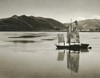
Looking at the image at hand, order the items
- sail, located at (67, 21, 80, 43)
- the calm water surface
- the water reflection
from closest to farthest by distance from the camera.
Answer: the calm water surface < the water reflection < sail, located at (67, 21, 80, 43)

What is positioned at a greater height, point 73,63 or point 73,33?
point 73,33

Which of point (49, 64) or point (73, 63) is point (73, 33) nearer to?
point (73, 63)

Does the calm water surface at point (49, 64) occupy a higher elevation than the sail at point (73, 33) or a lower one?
lower

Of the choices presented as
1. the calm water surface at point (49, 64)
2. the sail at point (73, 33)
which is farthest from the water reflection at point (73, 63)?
the sail at point (73, 33)

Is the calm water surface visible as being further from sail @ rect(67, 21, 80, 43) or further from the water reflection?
sail @ rect(67, 21, 80, 43)

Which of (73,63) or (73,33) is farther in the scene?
(73,33)

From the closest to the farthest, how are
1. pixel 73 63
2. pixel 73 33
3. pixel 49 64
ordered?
pixel 49 64 → pixel 73 63 → pixel 73 33

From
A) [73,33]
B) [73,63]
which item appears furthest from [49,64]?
[73,33]

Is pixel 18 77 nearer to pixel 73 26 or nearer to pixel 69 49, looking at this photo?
pixel 69 49

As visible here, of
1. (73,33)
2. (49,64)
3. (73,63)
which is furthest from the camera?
(73,33)

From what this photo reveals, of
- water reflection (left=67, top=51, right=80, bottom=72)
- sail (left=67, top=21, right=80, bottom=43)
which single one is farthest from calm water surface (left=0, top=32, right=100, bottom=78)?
sail (left=67, top=21, right=80, bottom=43)

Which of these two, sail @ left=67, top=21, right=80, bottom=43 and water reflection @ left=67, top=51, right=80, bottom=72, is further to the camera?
sail @ left=67, top=21, right=80, bottom=43

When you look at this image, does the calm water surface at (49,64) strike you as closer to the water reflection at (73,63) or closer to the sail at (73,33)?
the water reflection at (73,63)

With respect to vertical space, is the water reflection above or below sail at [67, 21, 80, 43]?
below
